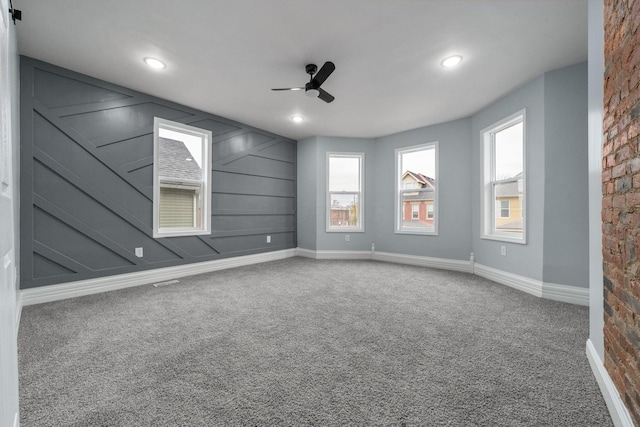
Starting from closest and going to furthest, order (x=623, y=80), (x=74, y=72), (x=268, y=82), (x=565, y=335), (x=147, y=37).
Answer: (x=623, y=80)
(x=565, y=335)
(x=147, y=37)
(x=74, y=72)
(x=268, y=82)

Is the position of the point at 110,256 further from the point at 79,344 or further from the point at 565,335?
the point at 565,335

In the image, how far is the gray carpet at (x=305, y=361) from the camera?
4.25 ft

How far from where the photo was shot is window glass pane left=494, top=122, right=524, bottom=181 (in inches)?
140

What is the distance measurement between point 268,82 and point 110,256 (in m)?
2.91

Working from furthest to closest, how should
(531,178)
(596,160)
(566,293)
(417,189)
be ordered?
(417,189)
(531,178)
(566,293)
(596,160)

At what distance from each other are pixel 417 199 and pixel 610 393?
3915 mm

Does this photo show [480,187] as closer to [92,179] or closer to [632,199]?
[632,199]

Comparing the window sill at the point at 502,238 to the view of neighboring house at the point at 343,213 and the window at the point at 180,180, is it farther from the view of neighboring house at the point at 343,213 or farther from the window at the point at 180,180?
the window at the point at 180,180

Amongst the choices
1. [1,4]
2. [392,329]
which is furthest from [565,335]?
[1,4]

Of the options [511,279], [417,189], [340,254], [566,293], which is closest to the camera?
[566,293]

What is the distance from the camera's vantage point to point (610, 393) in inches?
51.7

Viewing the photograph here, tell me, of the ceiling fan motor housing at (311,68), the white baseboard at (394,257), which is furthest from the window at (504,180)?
the ceiling fan motor housing at (311,68)

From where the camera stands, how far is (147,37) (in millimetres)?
2443

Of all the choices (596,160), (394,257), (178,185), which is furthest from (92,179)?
(394,257)
